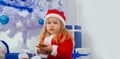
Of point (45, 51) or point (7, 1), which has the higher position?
point (7, 1)

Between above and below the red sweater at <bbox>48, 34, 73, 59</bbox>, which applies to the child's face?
above

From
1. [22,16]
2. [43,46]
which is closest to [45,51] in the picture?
[43,46]

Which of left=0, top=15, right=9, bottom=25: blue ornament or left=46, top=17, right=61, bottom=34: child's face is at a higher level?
left=0, top=15, right=9, bottom=25: blue ornament

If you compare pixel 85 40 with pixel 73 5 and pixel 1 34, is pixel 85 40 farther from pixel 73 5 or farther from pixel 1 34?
pixel 1 34

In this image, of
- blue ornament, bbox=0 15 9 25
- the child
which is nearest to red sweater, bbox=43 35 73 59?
the child

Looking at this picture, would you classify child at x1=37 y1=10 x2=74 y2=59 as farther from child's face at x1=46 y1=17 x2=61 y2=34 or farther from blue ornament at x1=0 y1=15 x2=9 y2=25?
blue ornament at x1=0 y1=15 x2=9 y2=25

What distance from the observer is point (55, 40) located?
970mm

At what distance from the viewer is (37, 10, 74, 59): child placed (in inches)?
37.1

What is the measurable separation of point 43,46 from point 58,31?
0.31 feet

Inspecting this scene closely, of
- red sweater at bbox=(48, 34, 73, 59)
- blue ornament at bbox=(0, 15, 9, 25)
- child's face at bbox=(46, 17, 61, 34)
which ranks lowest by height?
red sweater at bbox=(48, 34, 73, 59)

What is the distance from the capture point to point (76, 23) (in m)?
1.29

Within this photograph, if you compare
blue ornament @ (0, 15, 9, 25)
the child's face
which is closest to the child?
the child's face

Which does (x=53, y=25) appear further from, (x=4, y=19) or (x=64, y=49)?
(x=4, y=19)

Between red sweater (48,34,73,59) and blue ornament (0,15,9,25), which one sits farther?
blue ornament (0,15,9,25)
